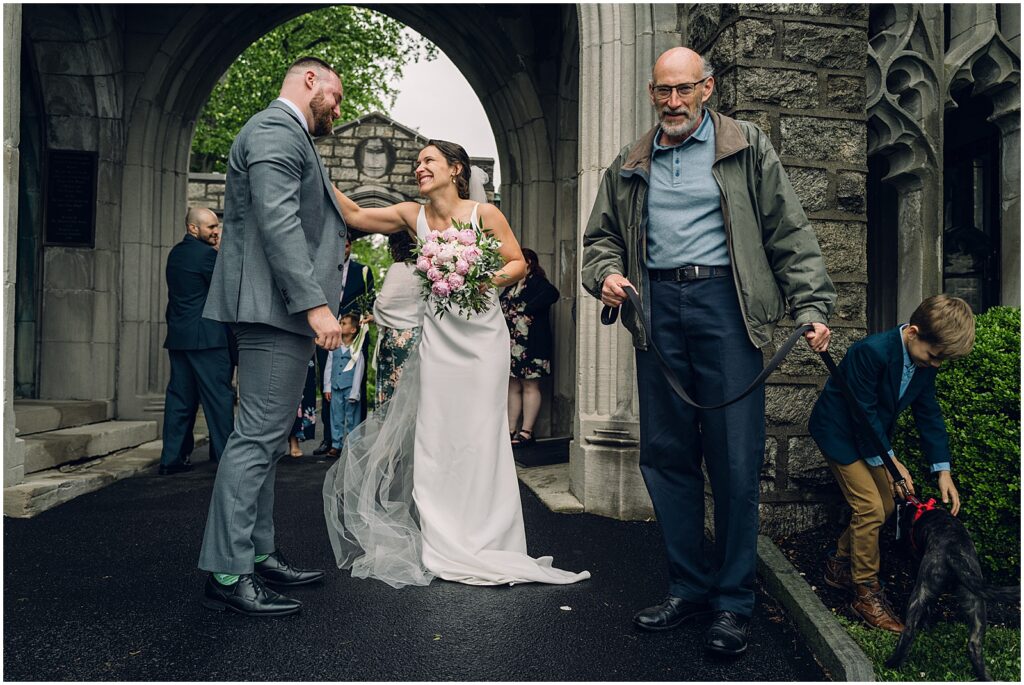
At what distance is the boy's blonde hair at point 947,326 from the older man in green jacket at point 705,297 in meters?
0.46

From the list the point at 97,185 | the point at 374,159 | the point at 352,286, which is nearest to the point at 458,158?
the point at 352,286

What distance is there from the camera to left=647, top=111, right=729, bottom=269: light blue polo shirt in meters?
3.33

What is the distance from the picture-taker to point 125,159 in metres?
9.20

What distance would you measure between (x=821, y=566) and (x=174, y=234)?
25.1ft

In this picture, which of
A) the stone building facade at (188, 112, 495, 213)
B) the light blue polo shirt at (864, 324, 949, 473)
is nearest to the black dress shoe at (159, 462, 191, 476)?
the light blue polo shirt at (864, 324, 949, 473)

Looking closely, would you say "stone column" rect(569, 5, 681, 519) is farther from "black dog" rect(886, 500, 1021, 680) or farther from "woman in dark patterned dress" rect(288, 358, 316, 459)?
"woman in dark patterned dress" rect(288, 358, 316, 459)

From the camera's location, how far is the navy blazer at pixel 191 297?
6.91 m

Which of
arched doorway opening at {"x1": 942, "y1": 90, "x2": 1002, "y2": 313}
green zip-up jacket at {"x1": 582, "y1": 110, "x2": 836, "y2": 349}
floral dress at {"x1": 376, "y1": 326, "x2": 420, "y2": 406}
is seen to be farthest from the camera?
arched doorway opening at {"x1": 942, "y1": 90, "x2": 1002, "y2": 313}

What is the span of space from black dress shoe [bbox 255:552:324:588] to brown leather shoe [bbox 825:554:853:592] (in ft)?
7.26

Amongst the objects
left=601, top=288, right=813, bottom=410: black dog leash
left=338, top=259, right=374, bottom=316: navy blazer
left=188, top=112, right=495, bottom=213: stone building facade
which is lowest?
left=601, top=288, right=813, bottom=410: black dog leash

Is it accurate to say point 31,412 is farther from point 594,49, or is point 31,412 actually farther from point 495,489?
point 594,49

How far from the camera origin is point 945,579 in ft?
9.96

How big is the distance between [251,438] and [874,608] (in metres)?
2.52

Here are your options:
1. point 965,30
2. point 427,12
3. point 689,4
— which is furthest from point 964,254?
point 427,12
